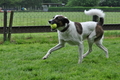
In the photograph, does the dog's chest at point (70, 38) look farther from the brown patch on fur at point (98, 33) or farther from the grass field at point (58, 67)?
the brown patch on fur at point (98, 33)

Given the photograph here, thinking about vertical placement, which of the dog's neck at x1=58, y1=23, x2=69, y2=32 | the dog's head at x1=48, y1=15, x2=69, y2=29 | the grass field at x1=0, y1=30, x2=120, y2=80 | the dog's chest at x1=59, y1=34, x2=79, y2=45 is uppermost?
the dog's head at x1=48, y1=15, x2=69, y2=29

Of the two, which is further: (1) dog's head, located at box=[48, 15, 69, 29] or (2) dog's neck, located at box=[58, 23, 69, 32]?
(2) dog's neck, located at box=[58, 23, 69, 32]

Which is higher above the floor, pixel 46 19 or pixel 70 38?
pixel 70 38

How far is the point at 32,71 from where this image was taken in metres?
4.94

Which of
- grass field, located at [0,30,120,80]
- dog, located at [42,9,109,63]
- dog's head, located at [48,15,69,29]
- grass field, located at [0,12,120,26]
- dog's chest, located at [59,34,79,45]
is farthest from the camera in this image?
grass field, located at [0,12,120,26]

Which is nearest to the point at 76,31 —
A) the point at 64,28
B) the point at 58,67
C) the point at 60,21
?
the point at 64,28

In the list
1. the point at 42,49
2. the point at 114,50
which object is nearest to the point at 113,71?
the point at 114,50

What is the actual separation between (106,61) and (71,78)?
1939mm

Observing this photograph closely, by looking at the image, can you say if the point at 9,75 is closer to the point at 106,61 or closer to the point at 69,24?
the point at 69,24

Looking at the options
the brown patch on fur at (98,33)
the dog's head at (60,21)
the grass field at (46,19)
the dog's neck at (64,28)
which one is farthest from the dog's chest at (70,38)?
the grass field at (46,19)

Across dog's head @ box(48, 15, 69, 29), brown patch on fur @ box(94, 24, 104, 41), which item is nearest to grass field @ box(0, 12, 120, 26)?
brown patch on fur @ box(94, 24, 104, 41)

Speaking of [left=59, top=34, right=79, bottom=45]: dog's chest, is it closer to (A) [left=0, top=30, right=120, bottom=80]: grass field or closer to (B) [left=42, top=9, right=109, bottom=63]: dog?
(B) [left=42, top=9, right=109, bottom=63]: dog

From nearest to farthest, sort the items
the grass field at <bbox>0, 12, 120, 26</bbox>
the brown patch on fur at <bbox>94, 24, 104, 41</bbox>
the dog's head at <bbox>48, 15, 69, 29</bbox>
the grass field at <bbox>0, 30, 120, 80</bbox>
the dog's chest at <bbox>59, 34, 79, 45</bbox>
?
the grass field at <bbox>0, 30, 120, 80</bbox> < the dog's head at <bbox>48, 15, 69, 29</bbox> < the dog's chest at <bbox>59, 34, 79, 45</bbox> < the brown patch on fur at <bbox>94, 24, 104, 41</bbox> < the grass field at <bbox>0, 12, 120, 26</bbox>

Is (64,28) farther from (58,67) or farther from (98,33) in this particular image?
(98,33)
